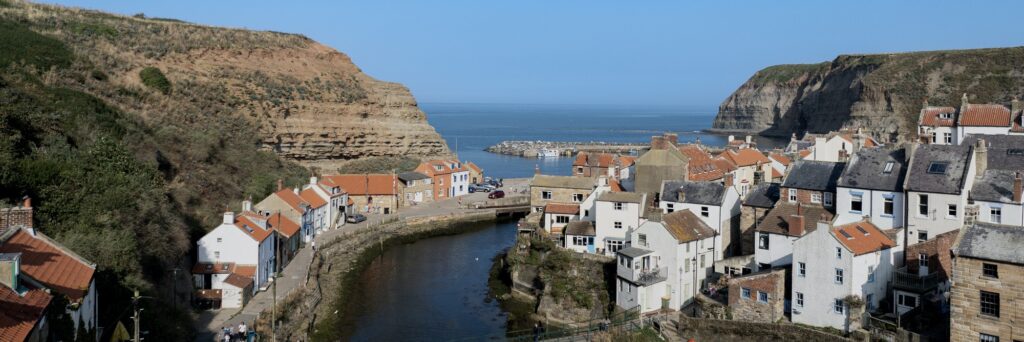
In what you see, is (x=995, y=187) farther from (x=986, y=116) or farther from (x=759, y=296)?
(x=986, y=116)

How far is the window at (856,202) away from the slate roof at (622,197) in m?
8.22

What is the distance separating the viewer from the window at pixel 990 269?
66.4 feet

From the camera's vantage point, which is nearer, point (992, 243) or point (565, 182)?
point (992, 243)

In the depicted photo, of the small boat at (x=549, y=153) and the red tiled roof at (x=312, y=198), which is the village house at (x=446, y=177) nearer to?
the red tiled roof at (x=312, y=198)

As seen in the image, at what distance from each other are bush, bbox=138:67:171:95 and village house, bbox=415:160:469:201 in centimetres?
1749

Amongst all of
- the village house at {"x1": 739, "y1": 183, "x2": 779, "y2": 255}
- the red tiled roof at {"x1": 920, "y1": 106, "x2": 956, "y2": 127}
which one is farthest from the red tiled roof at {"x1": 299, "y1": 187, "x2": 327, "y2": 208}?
the red tiled roof at {"x1": 920, "y1": 106, "x2": 956, "y2": 127}

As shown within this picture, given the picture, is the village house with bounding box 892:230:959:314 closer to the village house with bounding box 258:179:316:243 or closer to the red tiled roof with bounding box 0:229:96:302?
the red tiled roof with bounding box 0:229:96:302

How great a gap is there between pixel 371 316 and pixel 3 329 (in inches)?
735

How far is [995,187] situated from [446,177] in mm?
39458


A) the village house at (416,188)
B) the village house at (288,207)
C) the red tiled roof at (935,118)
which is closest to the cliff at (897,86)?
the red tiled roof at (935,118)

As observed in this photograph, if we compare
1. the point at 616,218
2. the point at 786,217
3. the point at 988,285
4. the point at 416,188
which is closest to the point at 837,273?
the point at 786,217

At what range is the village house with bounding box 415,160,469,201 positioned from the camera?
2288 inches

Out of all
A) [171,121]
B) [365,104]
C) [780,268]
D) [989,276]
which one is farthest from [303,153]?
[989,276]

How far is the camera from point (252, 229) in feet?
106
